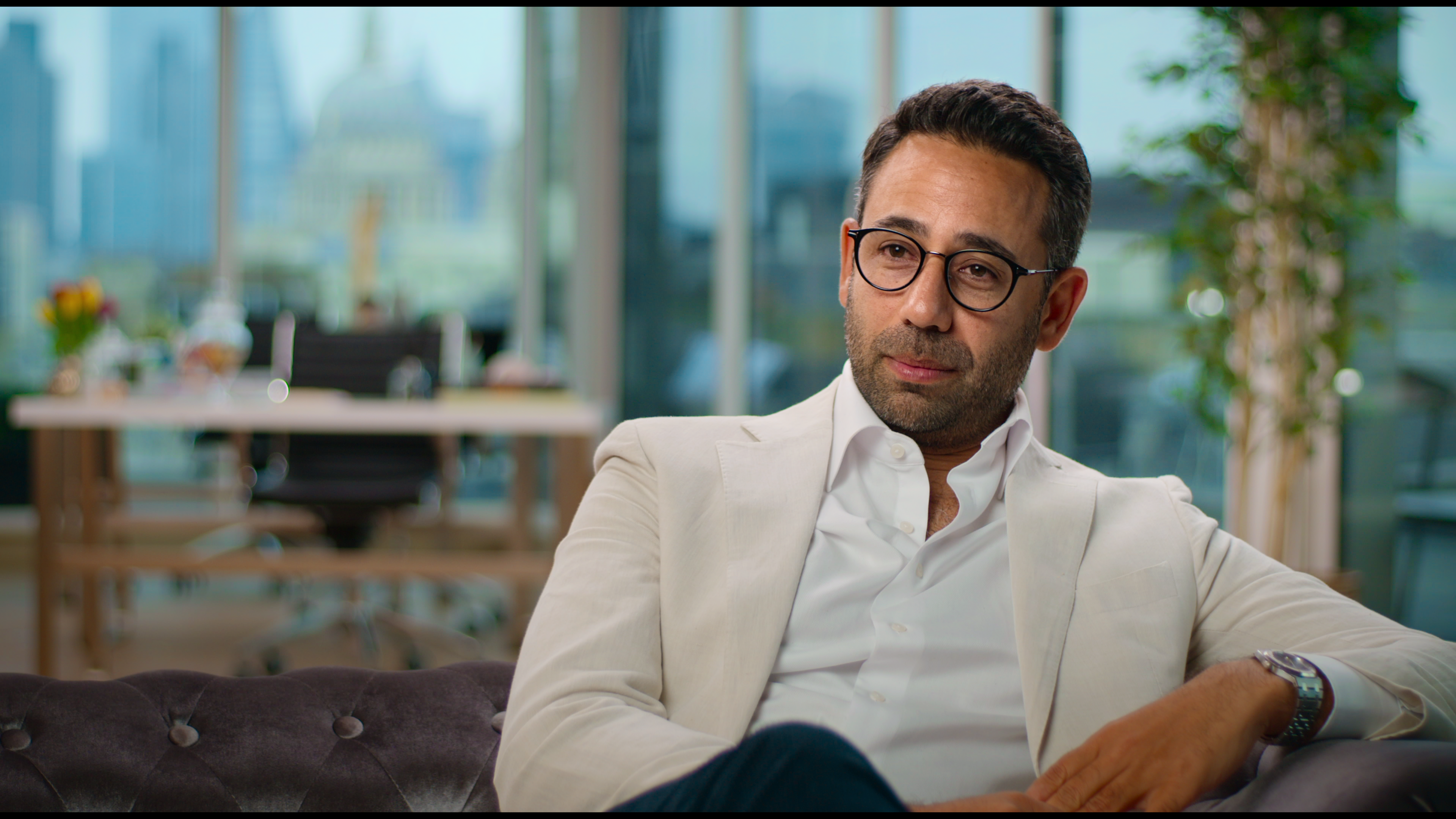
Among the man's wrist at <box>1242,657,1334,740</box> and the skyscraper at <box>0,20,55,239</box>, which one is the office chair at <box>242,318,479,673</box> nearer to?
the skyscraper at <box>0,20,55,239</box>

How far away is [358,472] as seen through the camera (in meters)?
3.74

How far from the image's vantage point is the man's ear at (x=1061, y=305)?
47.0 inches

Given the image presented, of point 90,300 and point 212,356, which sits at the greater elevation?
point 90,300

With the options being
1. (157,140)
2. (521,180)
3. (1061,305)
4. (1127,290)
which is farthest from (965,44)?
(157,140)

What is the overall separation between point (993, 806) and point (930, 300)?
19.5 inches

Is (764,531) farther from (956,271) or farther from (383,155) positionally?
(383,155)

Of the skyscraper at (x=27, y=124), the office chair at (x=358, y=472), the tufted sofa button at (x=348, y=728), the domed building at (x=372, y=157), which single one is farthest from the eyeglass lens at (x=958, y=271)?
the skyscraper at (x=27, y=124)

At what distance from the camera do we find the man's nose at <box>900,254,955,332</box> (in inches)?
42.7

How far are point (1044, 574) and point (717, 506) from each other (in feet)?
1.12

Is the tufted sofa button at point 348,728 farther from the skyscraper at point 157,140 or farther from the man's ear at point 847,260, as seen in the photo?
the skyscraper at point 157,140

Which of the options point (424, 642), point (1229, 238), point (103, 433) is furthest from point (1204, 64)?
point (103, 433)

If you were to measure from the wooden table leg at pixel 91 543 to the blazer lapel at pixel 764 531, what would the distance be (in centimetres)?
274

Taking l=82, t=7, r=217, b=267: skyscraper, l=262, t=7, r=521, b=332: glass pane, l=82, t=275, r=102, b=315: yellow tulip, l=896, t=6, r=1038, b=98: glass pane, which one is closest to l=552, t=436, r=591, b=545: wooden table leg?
l=82, t=275, r=102, b=315: yellow tulip

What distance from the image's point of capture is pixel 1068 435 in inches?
177
